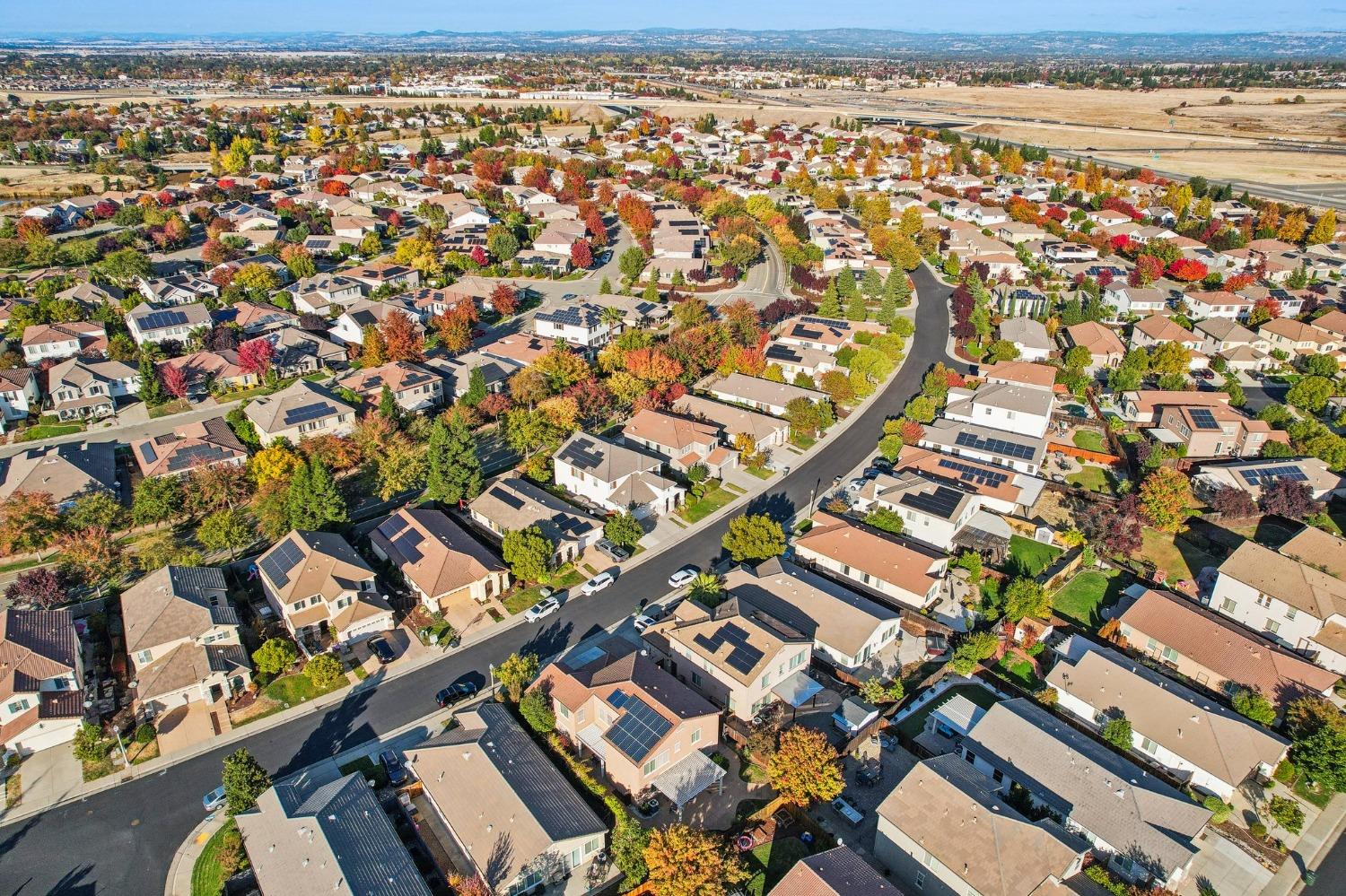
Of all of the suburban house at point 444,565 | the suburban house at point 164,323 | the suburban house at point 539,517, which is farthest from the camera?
the suburban house at point 164,323

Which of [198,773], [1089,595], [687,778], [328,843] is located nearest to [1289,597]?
[1089,595]

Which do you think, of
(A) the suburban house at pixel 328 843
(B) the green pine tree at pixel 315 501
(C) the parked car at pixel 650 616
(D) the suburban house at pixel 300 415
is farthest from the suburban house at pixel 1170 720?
(D) the suburban house at pixel 300 415

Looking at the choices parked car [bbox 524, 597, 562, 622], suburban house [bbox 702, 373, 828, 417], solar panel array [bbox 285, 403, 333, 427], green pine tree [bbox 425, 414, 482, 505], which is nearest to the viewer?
parked car [bbox 524, 597, 562, 622]

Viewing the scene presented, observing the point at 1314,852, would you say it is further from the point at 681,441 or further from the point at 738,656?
the point at 681,441

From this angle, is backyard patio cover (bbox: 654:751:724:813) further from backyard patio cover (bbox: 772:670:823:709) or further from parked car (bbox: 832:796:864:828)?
backyard patio cover (bbox: 772:670:823:709)

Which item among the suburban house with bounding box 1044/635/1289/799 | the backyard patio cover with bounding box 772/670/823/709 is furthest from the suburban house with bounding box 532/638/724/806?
the suburban house with bounding box 1044/635/1289/799

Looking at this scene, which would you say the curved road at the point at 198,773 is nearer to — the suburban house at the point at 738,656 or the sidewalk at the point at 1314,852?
the suburban house at the point at 738,656
